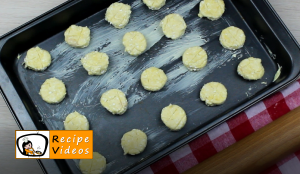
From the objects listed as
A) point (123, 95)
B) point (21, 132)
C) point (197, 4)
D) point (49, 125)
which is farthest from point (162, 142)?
point (197, 4)

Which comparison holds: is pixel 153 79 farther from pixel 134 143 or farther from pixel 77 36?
pixel 77 36

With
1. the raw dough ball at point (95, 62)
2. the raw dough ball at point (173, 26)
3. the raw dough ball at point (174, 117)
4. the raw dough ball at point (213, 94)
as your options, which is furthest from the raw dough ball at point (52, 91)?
the raw dough ball at point (213, 94)

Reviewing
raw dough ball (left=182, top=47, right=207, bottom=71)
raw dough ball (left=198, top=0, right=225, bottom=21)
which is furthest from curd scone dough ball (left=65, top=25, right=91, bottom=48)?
raw dough ball (left=198, top=0, right=225, bottom=21)

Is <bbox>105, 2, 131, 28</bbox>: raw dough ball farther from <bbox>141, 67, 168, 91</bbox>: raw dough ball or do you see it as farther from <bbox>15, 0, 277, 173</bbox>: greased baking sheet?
<bbox>141, 67, 168, 91</bbox>: raw dough ball

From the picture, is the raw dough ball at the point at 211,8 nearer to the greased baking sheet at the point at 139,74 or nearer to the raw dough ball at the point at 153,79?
the greased baking sheet at the point at 139,74

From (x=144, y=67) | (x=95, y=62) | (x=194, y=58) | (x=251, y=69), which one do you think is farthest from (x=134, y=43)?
(x=251, y=69)

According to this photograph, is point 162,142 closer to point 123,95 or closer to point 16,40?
point 123,95
